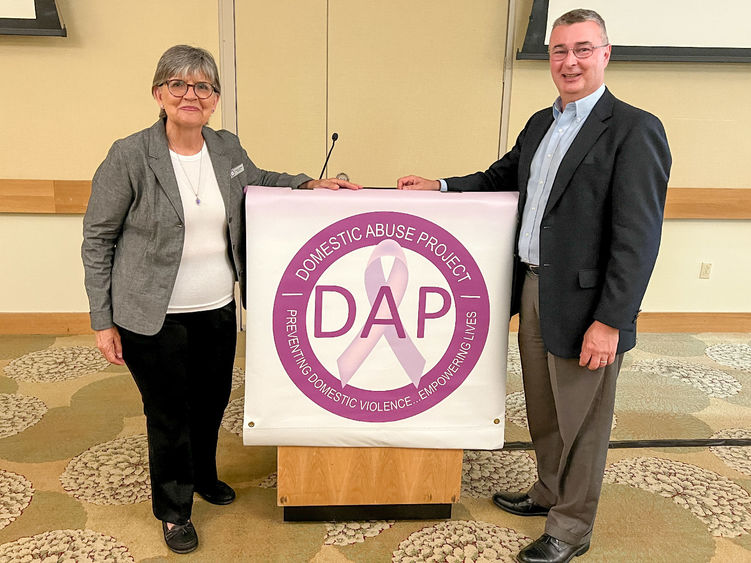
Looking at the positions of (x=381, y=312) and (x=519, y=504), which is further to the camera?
(x=519, y=504)

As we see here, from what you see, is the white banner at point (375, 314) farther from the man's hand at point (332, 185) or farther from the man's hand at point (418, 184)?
the man's hand at point (418, 184)

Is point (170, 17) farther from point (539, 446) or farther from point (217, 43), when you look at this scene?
point (539, 446)

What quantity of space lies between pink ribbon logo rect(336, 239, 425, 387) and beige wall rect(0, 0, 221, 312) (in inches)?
88.4

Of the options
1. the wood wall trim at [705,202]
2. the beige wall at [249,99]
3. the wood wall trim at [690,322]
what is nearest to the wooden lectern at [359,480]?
the beige wall at [249,99]

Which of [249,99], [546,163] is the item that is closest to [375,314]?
[546,163]

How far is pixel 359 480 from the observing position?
208 centimetres

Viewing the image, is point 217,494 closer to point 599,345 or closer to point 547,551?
point 547,551

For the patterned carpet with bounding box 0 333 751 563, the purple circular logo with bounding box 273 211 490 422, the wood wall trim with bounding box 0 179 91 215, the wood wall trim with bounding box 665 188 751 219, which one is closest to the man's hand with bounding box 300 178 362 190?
the purple circular logo with bounding box 273 211 490 422

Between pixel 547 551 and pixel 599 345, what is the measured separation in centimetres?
67

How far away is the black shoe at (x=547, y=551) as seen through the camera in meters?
1.97

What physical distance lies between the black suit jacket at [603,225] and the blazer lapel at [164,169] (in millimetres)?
1005

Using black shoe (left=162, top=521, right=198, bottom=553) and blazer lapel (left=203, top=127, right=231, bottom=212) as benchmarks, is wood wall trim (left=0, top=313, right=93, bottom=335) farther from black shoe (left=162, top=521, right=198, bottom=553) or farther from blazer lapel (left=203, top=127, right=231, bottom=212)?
blazer lapel (left=203, top=127, right=231, bottom=212)

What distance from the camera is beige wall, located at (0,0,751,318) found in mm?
3648

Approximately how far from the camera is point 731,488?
243 cm
